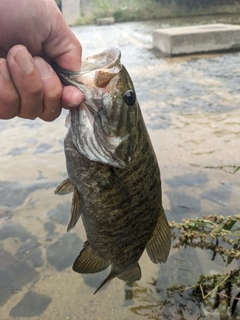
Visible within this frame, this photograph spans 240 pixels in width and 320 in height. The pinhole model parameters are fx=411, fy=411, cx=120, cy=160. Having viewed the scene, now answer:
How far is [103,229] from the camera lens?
2.15 meters

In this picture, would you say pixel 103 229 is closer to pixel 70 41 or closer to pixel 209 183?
pixel 70 41

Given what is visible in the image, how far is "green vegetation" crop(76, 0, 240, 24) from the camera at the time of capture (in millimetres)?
22266

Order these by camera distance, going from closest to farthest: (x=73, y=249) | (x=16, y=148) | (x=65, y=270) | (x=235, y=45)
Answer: (x=65, y=270)
(x=73, y=249)
(x=16, y=148)
(x=235, y=45)

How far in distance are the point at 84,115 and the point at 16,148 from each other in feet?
14.1

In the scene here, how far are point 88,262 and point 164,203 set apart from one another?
81.5 inches

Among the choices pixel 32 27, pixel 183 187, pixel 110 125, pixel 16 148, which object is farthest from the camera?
pixel 16 148

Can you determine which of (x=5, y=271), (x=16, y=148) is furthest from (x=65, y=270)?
(x=16, y=148)

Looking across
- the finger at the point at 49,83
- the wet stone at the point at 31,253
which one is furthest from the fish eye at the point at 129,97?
the wet stone at the point at 31,253

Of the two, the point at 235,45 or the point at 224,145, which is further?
the point at 235,45

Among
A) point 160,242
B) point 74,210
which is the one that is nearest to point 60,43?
point 74,210

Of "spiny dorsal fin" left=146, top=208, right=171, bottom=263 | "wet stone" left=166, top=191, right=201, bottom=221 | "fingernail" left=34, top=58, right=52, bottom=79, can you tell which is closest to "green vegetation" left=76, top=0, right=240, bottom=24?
"wet stone" left=166, top=191, right=201, bottom=221

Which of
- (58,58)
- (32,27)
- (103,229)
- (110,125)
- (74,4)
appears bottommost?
(74,4)

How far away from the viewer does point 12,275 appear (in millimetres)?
3529

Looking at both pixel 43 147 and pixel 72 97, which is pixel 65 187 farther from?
pixel 43 147
